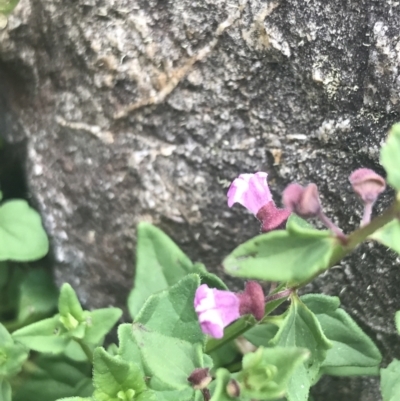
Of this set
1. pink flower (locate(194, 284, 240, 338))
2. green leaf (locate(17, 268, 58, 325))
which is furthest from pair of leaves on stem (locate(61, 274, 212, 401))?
green leaf (locate(17, 268, 58, 325))

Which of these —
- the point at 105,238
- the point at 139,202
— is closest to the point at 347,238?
the point at 139,202

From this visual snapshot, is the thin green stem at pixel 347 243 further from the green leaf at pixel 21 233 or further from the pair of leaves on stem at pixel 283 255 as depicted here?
the green leaf at pixel 21 233

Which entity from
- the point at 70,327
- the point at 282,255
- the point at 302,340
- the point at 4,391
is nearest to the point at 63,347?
the point at 70,327

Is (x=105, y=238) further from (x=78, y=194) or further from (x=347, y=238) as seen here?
(x=347, y=238)

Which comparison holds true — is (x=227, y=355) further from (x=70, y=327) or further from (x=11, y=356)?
(x=11, y=356)

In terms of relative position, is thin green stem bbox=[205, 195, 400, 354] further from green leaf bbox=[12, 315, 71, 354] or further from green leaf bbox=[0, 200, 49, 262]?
green leaf bbox=[0, 200, 49, 262]

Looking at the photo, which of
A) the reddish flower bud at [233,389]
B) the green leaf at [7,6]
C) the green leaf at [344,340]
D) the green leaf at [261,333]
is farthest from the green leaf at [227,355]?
the green leaf at [7,6]
